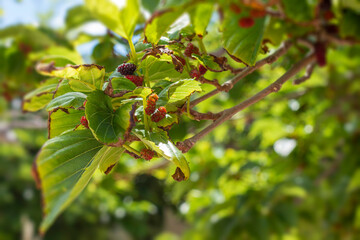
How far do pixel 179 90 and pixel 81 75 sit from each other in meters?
0.10

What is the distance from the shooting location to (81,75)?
1.25 ft

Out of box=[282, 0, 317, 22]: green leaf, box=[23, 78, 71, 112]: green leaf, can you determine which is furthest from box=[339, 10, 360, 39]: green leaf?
box=[23, 78, 71, 112]: green leaf

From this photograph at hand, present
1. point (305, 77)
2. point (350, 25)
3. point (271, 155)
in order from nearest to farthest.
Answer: point (305, 77) < point (350, 25) < point (271, 155)

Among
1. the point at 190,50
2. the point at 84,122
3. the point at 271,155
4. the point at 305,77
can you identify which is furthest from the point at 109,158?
the point at 271,155

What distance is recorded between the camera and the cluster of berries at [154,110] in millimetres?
371

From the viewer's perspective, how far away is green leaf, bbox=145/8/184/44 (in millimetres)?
365

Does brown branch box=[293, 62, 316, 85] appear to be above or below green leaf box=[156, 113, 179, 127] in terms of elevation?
below

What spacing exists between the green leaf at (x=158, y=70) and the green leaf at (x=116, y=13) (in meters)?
0.04

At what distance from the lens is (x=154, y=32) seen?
1.29 ft

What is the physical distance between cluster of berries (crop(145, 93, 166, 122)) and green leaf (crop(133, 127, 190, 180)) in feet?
0.05

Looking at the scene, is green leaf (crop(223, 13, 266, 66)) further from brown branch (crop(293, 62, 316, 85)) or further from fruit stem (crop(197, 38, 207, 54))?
brown branch (crop(293, 62, 316, 85))

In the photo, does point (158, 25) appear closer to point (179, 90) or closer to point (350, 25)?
point (179, 90)

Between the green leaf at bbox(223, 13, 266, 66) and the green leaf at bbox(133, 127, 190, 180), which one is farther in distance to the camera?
the green leaf at bbox(223, 13, 266, 66)

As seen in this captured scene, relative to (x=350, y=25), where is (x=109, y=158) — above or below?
above
